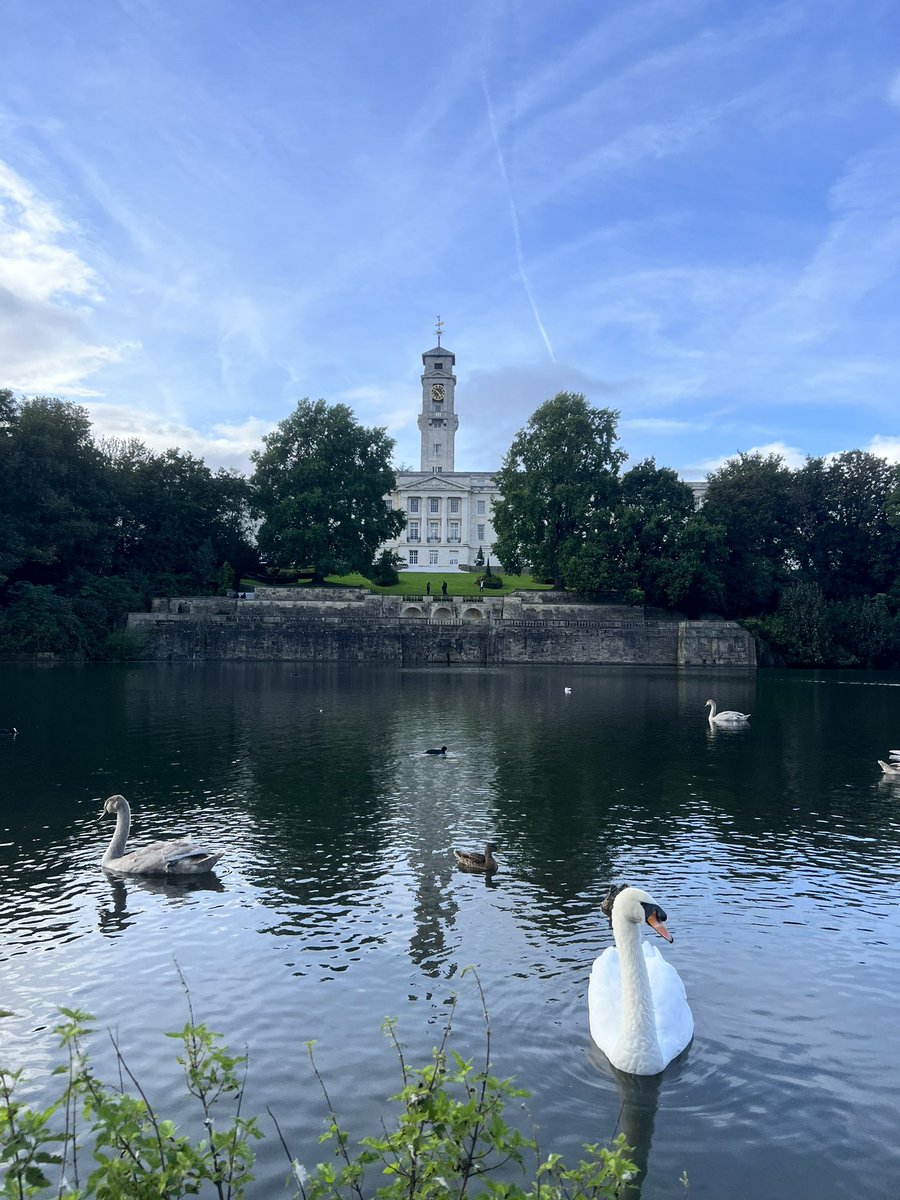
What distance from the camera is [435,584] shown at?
283 ft

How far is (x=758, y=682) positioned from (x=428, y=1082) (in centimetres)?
4915

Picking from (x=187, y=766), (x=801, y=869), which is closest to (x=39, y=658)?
(x=187, y=766)

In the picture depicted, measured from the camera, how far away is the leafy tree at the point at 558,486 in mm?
71938

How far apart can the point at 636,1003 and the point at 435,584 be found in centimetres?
7880

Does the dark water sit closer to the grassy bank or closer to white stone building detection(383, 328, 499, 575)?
the grassy bank

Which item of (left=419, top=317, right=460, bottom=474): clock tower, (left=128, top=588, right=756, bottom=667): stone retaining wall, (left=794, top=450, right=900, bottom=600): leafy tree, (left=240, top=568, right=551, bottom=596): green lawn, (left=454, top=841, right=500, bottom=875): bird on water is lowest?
(left=454, top=841, right=500, bottom=875): bird on water

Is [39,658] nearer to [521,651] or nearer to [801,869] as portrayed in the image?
[521,651]

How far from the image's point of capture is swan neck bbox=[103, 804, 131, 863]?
1350cm

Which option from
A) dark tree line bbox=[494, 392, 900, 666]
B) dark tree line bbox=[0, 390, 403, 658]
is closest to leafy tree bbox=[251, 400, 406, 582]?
dark tree line bbox=[0, 390, 403, 658]

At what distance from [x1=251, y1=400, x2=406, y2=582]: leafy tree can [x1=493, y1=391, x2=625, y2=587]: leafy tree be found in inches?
429

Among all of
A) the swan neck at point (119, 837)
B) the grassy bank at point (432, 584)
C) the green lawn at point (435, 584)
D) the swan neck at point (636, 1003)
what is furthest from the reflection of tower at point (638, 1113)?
the grassy bank at point (432, 584)

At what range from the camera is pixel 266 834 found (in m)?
15.5

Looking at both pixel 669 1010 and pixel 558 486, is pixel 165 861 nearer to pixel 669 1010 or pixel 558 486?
pixel 669 1010

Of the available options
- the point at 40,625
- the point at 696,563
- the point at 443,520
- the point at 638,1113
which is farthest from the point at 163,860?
the point at 443,520
